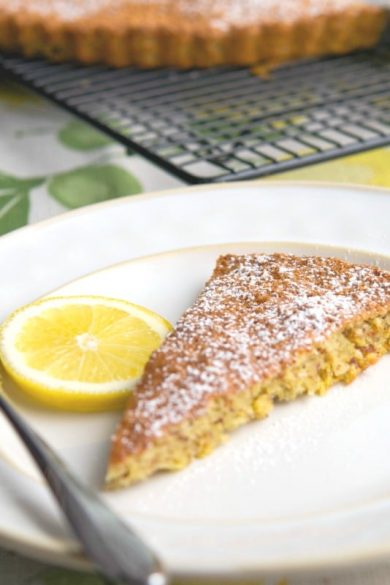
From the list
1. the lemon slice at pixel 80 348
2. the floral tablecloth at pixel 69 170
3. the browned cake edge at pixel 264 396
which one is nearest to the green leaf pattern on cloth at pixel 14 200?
the floral tablecloth at pixel 69 170

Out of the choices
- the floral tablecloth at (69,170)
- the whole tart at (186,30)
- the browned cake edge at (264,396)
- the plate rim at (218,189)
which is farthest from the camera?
the whole tart at (186,30)

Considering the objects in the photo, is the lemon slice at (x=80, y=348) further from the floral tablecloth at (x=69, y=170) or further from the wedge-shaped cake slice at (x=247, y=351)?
the floral tablecloth at (x=69, y=170)

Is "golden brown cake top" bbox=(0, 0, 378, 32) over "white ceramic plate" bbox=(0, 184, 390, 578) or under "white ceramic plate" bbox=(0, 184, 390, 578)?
over

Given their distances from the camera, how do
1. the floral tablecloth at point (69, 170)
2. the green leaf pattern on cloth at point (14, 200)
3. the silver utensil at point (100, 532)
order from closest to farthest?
the silver utensil at point (100, 532) → the green leaf pattern on cloth at point (14, 200) → the floral tablecloth at point (69, 170)

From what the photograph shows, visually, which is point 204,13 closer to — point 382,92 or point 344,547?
point 382,92

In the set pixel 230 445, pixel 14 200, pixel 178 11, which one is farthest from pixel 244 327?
pixel 178 11

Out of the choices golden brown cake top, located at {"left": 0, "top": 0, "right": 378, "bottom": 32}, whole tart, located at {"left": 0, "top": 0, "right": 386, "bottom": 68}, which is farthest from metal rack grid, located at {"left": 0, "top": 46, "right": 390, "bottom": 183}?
golden brown cake top, located at {"left": 0, "top": 0, "right": 378, "bottom": 32}

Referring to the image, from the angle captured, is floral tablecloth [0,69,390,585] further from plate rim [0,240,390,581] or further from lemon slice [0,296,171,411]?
plate rim [0,240,390,581]

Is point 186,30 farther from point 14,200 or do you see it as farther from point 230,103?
point 14,200
